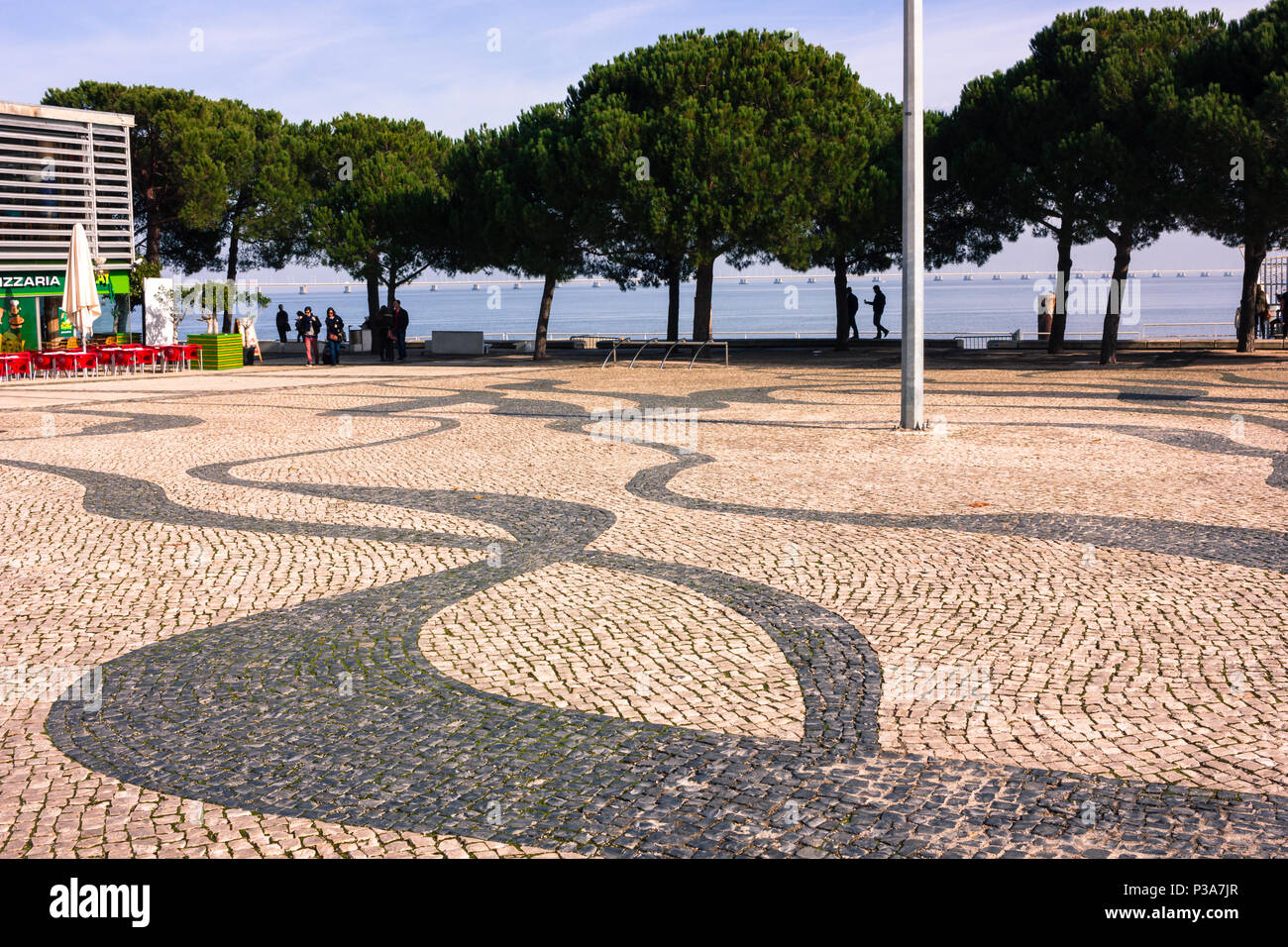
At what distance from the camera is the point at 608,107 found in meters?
28.4

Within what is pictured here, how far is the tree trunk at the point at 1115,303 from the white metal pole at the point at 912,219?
13.6 metres

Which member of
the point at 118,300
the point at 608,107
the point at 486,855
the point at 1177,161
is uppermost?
the point at 608,107

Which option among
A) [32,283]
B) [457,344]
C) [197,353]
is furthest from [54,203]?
[457,344]

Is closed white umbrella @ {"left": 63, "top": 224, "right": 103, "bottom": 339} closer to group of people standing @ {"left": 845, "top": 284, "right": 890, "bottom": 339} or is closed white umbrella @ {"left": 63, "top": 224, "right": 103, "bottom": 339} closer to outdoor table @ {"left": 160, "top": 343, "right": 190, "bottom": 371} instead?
outdoor table @ {"left": 160, "top": 343, "right": 190, "bottom": 371}

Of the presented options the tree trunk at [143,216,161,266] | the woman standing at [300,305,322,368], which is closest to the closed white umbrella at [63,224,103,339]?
the woman standing at [300,305,322,368]

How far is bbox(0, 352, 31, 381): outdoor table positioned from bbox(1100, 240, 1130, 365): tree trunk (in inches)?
904

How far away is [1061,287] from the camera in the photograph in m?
30.4

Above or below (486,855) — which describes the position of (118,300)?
above

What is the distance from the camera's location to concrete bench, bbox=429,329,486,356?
113ft

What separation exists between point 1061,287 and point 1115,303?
13.6ft

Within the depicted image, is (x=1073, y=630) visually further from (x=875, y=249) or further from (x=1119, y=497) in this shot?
(x=875, y=249)

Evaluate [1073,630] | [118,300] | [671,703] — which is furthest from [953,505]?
[118,300]

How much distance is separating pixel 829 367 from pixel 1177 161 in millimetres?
8244

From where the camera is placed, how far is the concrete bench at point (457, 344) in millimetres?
34531
